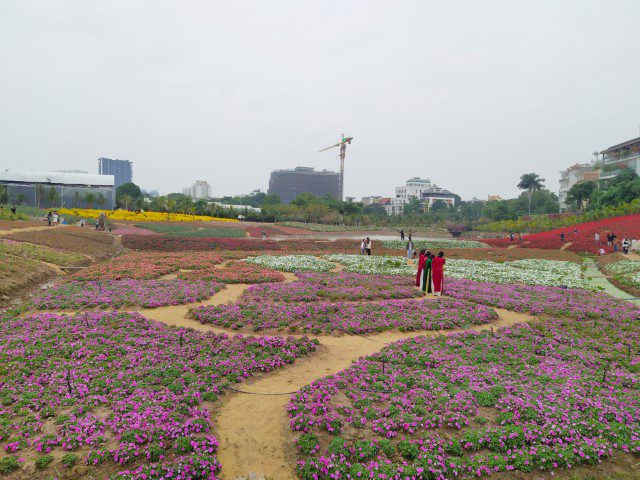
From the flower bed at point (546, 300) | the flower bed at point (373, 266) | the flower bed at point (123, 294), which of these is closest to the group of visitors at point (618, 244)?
the flower bed at point (546, 300)

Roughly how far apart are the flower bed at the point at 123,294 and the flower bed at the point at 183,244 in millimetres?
15845

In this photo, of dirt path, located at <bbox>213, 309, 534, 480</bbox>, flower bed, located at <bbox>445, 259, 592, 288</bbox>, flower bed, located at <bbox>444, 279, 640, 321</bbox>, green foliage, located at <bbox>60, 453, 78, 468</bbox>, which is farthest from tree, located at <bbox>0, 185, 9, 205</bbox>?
green foliage, located at <bbox>60, 453, 78, 468</bbox>

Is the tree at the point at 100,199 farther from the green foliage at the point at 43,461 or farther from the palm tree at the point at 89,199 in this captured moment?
the green foliage at the point at 43,461

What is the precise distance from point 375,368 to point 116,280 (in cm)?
1427

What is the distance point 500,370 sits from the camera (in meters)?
9.31

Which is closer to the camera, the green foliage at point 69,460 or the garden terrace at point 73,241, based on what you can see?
the green foliage at point 69,460

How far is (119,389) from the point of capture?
8008 mm

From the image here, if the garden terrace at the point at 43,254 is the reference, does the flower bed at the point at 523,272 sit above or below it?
below

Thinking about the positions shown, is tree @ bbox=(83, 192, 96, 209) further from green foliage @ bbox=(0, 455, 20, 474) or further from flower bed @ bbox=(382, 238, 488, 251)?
green foliage @ bbox=(0, 455, 20, 474)

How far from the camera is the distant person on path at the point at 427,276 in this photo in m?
18.0

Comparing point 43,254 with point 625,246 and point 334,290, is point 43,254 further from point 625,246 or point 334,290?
point 625,246

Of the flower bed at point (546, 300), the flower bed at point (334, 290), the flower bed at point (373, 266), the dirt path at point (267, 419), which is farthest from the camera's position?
the flower bed at point (373, 266)

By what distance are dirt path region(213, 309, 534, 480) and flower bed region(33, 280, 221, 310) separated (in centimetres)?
722

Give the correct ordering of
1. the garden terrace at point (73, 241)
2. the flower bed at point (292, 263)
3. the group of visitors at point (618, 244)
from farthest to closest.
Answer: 1. the group of visitors at point (618, 244)
2. the garden terrace at point (73, 241)
3. the flower bed at point (292, 263)
